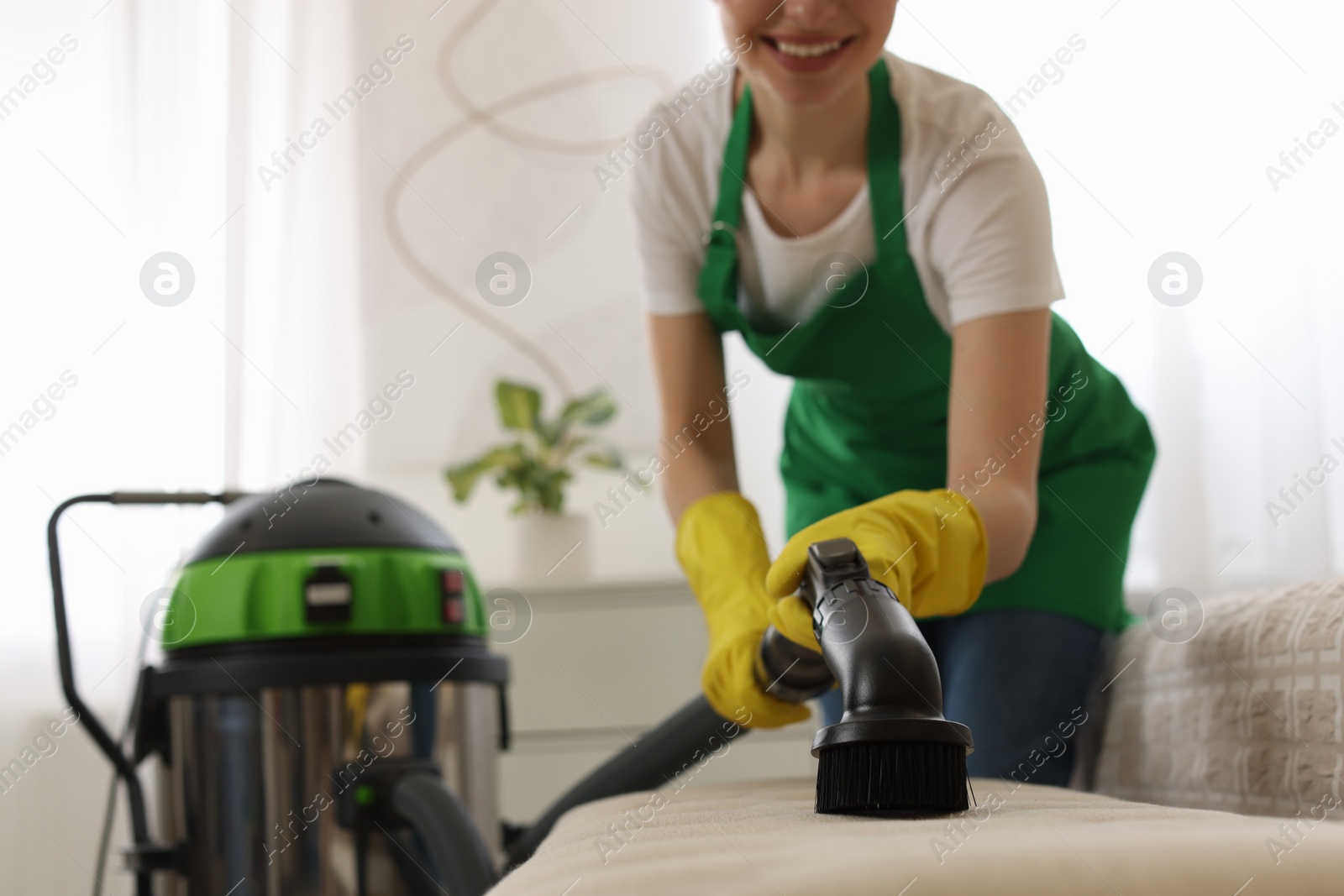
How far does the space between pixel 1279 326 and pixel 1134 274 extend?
9.3 inches

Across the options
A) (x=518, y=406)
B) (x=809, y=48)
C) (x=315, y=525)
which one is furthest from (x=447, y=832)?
(x=518, y=406)

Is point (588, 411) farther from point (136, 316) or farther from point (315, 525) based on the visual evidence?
point (315, 525)

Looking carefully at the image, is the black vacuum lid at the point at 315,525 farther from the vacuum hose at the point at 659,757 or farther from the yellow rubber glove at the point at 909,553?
the yellow rubber glove at the point at 909,553

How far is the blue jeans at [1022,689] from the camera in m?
0.97

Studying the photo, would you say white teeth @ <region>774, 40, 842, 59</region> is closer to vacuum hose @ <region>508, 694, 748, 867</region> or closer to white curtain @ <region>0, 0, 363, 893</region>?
vacuum hose @ <region>508, 694, 748, 867</region>

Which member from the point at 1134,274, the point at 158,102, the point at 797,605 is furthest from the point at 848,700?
the point at 158,102

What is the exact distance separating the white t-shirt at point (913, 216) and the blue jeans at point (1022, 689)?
28 centimetres

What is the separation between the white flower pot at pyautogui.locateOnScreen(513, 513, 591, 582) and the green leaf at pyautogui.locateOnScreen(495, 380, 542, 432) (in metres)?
0.16

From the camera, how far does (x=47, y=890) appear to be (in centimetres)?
148

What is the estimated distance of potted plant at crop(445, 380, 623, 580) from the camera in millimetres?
1901

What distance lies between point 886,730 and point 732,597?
393 millimetres

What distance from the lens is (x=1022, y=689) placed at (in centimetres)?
98

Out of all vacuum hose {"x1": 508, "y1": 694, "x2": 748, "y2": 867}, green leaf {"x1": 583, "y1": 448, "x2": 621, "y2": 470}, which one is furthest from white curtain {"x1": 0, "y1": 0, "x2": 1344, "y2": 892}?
vacuum hose {"x1": 508, "y1": 694, "x2": 748, "y2": 867}

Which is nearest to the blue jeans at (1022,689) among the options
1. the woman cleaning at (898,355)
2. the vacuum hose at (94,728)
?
the woman cleaning at (898,355)
